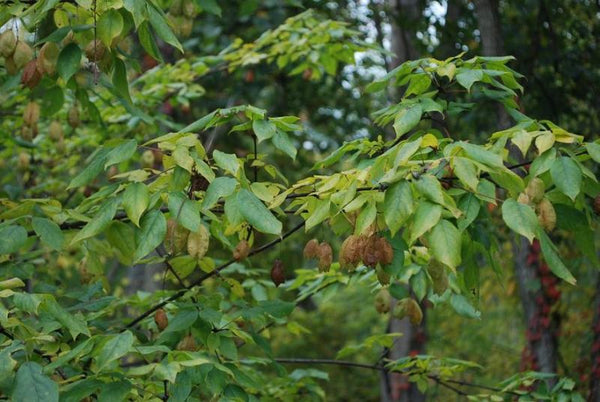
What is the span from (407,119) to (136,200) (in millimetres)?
831

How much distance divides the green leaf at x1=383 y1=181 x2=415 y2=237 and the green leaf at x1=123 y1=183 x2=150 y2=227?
26.9 inches

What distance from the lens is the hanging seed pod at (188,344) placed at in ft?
9.39

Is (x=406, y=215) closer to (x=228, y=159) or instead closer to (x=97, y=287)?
(x=228, y=159)

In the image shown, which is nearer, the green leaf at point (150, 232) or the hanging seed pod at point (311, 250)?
the green leaf at point (150, 232)

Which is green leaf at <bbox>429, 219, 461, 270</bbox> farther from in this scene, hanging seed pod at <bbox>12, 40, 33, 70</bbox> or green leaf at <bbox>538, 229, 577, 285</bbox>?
hanging seed pod at <bbox>12, 40, 33, 70</bbox>

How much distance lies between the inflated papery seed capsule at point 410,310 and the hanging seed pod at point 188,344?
2.82 ft

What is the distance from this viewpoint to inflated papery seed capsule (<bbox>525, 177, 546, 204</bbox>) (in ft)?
7.38

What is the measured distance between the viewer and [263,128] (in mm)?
2600

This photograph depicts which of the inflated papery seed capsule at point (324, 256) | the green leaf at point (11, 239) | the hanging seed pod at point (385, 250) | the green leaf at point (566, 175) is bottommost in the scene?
the inflated papery seed capsule at point (324, 256)

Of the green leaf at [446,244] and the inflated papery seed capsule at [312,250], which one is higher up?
the green leaf at [446,244]

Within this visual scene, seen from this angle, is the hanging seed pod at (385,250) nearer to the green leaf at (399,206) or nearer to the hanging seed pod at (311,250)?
the green leaf at (399,206)

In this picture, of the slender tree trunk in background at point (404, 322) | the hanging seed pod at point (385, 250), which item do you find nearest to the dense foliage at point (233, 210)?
the hanging seed pod at point (385, 250)

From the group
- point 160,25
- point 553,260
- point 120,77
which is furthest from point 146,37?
point 553,260

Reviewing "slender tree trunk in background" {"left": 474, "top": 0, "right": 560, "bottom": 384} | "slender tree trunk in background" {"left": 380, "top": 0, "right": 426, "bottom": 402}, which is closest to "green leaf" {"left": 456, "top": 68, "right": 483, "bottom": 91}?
"slender tree trunk in background" {"left": 474, "top": 0, "right": 560, "bottom": 384}
